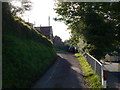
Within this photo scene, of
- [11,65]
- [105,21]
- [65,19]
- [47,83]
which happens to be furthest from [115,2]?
[11,65]

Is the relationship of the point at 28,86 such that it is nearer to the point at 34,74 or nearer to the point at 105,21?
the point at 34,74

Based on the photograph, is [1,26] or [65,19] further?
[65,19]

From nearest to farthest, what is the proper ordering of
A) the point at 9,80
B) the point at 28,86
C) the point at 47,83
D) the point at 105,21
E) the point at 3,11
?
the point at 9,80, the point at 28,86, the point at 47,83, the point at 3,11, the point at 105,21

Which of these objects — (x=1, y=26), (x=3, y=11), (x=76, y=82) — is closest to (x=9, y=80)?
(x=76, y=82)

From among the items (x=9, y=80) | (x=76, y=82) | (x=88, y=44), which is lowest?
(x=76, y=82)

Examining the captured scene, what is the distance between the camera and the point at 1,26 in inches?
392

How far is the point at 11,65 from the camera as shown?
775cm

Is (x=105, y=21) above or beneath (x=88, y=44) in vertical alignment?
above

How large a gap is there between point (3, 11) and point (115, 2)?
9.56 metres

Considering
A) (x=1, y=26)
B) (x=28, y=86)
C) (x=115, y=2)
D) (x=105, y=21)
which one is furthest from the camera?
(x=105, y=21)

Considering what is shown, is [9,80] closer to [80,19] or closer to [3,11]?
[3,11]

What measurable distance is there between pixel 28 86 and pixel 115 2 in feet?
35.8

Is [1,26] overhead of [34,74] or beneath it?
overhead

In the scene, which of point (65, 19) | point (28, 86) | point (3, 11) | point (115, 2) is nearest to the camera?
point (28, 86)
